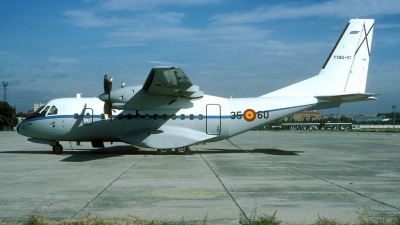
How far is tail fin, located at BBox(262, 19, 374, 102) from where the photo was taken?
21.6 m

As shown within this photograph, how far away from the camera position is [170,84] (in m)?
18.5

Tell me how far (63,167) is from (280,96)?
43.3 ft

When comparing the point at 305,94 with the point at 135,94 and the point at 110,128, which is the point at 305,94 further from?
the point at 110,128

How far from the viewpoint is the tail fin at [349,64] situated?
2161 cm

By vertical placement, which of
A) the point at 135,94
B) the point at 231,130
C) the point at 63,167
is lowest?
the point at 63,167

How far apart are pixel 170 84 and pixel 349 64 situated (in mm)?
10730

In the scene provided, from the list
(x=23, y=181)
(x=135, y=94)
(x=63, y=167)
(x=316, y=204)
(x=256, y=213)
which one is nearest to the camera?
(x=256, y=213)

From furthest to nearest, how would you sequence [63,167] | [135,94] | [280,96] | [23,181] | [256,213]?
[280,96]
[135,94]
[63,167]
[23,181]
[256,213]

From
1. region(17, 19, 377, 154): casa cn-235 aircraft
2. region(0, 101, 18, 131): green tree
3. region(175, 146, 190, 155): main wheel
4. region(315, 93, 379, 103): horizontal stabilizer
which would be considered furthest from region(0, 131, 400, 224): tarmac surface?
region(0, 101, 18, 131): green tree

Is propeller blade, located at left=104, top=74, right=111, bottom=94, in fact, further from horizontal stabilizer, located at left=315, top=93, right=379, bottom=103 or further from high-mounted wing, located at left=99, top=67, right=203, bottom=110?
horizontal stabilizer, located at left=315, top=93, right=379, bottom=103

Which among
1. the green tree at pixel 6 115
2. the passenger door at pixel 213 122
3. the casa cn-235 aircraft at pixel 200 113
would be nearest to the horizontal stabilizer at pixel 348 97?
the casa cn-235 aircraft at pixel 200 113

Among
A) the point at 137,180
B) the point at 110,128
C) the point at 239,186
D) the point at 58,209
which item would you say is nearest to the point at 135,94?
the point at 110,128

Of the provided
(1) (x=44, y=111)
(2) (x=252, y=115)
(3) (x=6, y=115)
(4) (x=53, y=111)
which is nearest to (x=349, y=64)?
(2) (x=252, y=115)

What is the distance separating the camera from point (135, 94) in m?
19.6
